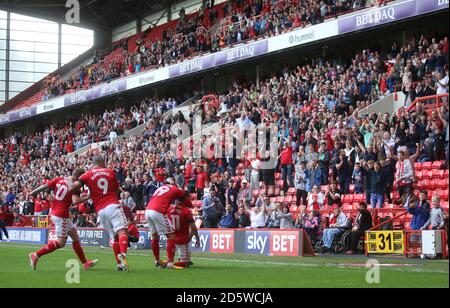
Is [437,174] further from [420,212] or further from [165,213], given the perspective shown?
[165,213]

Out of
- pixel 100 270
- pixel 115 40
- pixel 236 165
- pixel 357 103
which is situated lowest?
pixel 100 270

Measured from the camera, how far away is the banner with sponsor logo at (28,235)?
103ft

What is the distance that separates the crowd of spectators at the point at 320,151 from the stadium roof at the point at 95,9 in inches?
929

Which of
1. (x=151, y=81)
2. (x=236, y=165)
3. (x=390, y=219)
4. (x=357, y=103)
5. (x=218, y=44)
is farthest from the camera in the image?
(x=151, y=81)

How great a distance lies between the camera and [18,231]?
Result: 110 feet

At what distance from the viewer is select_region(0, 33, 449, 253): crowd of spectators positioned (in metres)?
20.9

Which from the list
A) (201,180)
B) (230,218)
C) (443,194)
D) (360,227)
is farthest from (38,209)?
(443,194)

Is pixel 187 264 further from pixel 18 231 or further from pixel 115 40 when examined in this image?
pixel 115 40

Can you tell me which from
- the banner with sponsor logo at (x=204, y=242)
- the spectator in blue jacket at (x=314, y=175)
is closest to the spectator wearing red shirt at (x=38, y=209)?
the banner with sponsor logo at (x=204, y=242)

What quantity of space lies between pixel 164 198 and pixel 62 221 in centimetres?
214

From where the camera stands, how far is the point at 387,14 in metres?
26.6
